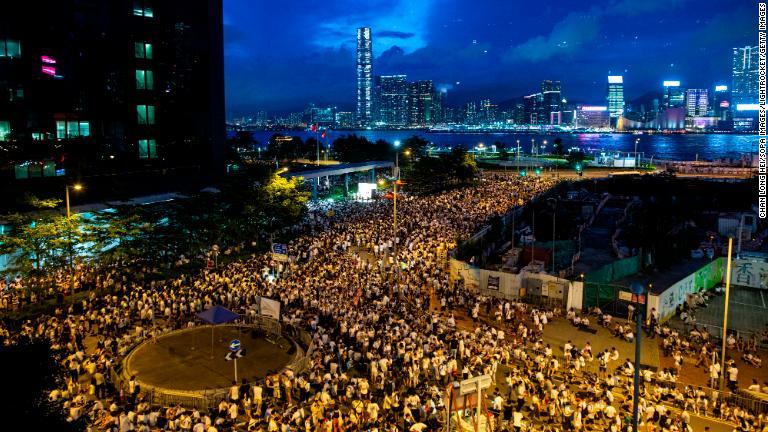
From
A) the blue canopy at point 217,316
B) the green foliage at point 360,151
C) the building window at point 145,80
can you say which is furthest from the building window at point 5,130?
the green foliage at point 360,151

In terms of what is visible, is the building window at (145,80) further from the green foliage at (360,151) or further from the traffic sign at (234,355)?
the green foliage at (360,151)

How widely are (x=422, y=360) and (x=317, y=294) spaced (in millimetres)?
7957

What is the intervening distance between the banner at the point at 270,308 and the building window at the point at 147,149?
2446 centimetres

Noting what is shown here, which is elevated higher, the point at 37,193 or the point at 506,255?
the point at 37,193

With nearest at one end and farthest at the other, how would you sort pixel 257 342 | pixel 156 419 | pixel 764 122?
1. pixel 156 419
2. pixel 257 342
3. pixel 764 122

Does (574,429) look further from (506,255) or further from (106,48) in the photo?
(106,48)

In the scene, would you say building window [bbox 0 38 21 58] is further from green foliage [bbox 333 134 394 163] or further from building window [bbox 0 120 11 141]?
green foliage [bbox 333 134 394 163]

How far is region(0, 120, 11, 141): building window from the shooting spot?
109ft

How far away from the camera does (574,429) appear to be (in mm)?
14375

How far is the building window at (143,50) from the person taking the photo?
4003 centimetres

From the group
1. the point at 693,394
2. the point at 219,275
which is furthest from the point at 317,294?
the point at 693,394

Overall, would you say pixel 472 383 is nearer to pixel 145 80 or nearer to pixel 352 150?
pixel 145 80

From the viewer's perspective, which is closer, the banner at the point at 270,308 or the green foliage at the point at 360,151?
the banner at the point at 270,308

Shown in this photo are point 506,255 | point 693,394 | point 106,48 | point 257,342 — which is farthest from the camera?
point 106,48
